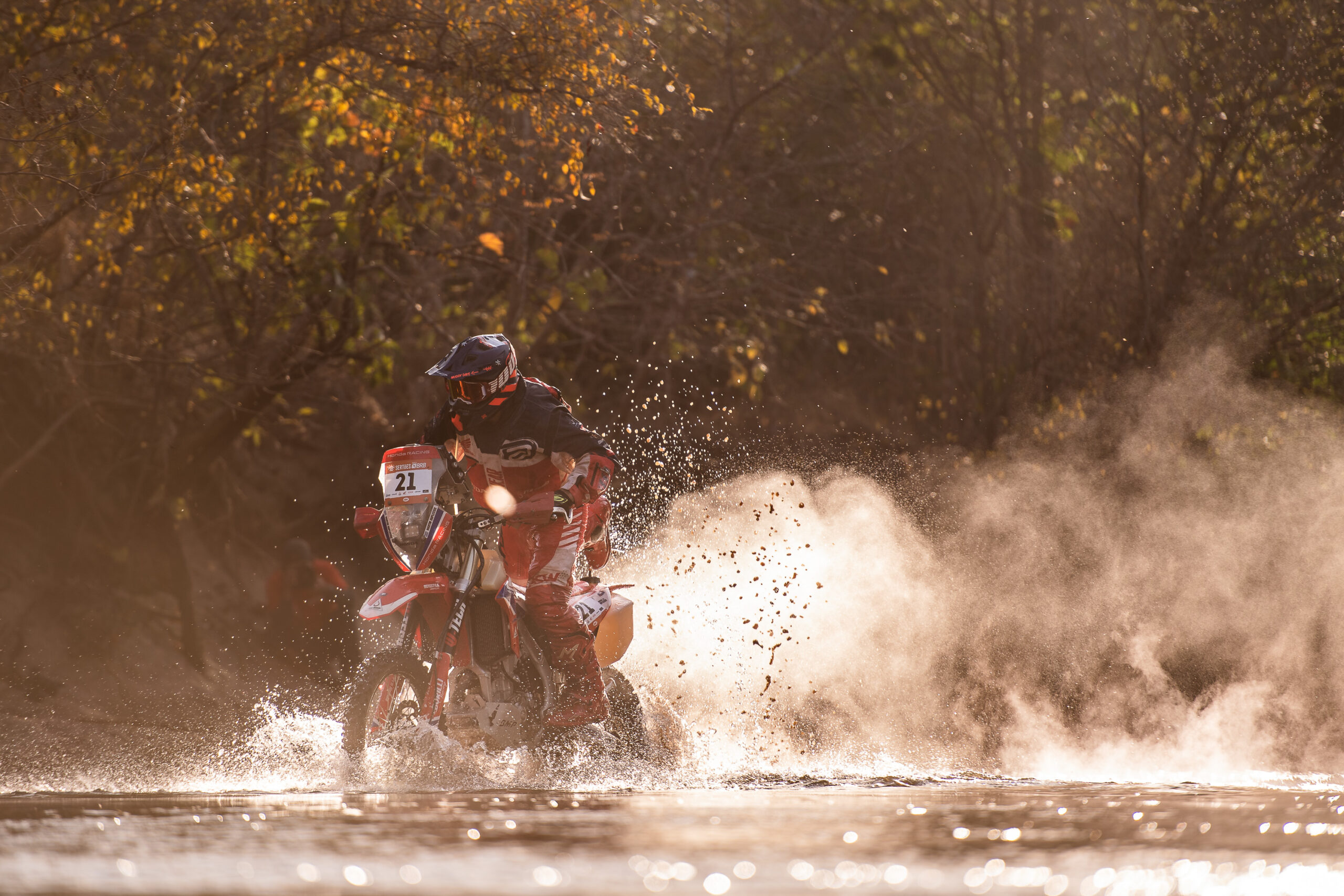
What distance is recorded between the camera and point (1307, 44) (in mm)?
17875

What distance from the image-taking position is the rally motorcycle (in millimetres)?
7383

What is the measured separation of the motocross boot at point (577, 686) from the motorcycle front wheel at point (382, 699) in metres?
0.77

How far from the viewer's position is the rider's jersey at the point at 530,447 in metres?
7.79

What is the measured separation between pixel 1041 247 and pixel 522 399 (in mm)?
13797

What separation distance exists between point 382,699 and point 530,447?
142 cm

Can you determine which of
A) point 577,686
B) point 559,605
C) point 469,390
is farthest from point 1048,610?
point 469,390

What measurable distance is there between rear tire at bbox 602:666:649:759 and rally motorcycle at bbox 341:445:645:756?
0.59m

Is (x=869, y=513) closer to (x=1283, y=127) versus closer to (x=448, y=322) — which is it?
(x=448, y=322)

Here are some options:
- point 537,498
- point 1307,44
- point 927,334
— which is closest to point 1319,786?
point 537,498

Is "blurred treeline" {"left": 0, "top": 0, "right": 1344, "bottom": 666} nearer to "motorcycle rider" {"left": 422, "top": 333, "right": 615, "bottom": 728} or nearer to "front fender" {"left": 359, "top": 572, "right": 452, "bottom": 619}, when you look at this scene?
"motorcycle rider" {"left": 422, "top": 333, "right": 615, "bottom": 728}

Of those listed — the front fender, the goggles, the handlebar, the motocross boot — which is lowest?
the motocross boot

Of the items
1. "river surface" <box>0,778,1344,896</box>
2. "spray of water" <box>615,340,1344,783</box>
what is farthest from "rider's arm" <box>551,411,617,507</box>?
"spray of water" <box>615,340,1344,783</box>

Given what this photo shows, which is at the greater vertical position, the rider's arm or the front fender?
the rider's arm

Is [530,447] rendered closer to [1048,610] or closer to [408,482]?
[408,482]
